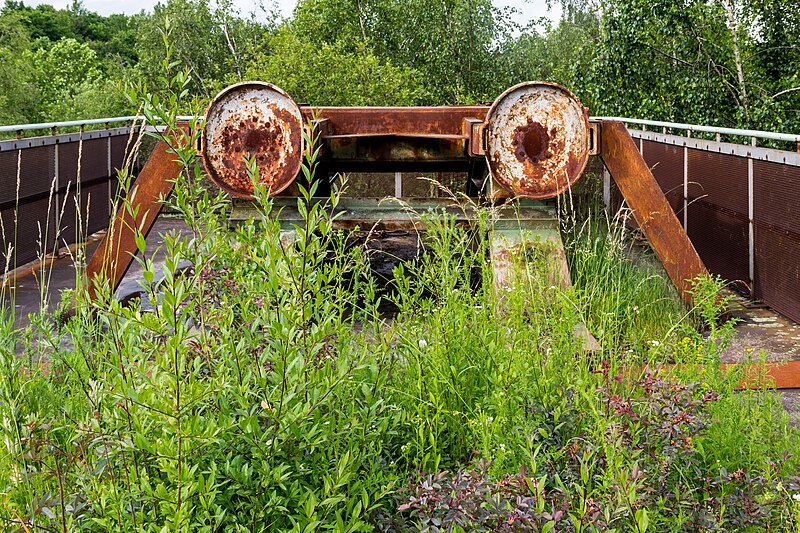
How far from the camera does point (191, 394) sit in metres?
2.33

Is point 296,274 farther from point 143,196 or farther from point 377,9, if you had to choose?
point 377,9

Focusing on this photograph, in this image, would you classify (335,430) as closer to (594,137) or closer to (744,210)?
(594,137)

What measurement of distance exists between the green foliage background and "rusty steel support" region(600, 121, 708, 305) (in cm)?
666

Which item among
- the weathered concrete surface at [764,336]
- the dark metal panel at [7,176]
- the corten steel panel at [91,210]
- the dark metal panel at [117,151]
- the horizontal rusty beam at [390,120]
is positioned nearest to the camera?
the weathered concrete surface at [764,336]

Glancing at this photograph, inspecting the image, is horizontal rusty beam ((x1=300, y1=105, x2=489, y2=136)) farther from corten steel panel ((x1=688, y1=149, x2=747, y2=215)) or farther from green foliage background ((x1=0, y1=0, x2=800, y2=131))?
green foliage background ((x1=0, y1=0, x2=800, y2=131))

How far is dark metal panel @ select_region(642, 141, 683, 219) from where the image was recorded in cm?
845

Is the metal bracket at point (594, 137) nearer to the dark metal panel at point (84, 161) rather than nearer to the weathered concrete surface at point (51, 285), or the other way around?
the weathered concrete surface at point (51, 285)

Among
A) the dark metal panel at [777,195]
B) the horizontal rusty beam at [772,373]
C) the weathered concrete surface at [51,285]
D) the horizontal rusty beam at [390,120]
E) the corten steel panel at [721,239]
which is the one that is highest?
the horizontal rusty beam at [390,120]

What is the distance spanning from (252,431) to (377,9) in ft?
71.3

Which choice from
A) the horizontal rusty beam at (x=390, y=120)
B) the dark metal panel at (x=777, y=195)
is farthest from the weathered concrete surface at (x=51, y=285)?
the dark metal panel at (x=777, y=195)

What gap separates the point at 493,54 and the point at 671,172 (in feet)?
52.9

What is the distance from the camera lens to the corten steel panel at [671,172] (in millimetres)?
8447

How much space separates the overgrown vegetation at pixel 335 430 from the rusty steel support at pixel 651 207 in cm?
233

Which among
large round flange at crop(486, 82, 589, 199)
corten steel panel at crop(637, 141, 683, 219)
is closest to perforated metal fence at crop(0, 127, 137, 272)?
large round flange at crop(486, 82, 589, 199)
